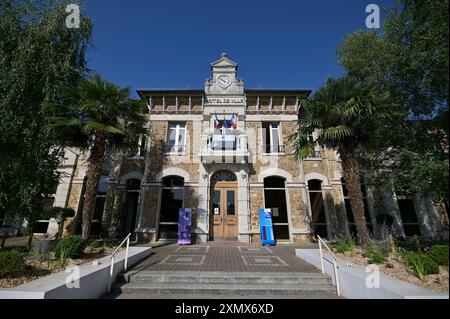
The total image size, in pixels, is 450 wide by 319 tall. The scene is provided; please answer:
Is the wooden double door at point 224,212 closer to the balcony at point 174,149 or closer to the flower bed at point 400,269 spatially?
the balcony at point 174,149

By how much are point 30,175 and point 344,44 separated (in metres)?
16.5

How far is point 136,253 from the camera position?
7.25 m

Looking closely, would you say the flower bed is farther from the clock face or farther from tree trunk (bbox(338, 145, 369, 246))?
the clock face

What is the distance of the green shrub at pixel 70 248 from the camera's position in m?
6.03

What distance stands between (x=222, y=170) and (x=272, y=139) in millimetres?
3681

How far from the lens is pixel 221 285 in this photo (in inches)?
211

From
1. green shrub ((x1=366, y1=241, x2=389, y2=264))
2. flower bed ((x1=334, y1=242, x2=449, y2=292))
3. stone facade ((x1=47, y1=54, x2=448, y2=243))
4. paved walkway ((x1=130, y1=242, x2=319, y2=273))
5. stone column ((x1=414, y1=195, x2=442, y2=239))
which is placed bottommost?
paved walkway ((x1=130, y1=242, x2=319, y2=273))

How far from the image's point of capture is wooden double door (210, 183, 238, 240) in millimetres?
12117

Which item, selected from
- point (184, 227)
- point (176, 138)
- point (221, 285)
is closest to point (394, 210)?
point (184, 227)

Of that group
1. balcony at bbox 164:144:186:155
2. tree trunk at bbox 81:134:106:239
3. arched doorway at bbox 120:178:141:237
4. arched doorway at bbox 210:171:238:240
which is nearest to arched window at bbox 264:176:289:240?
arched doorway at bbox 210:171:238:240

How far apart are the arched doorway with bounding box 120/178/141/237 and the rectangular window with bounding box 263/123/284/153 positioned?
807cm

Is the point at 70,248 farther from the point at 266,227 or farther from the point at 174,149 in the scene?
the point at 266,227
